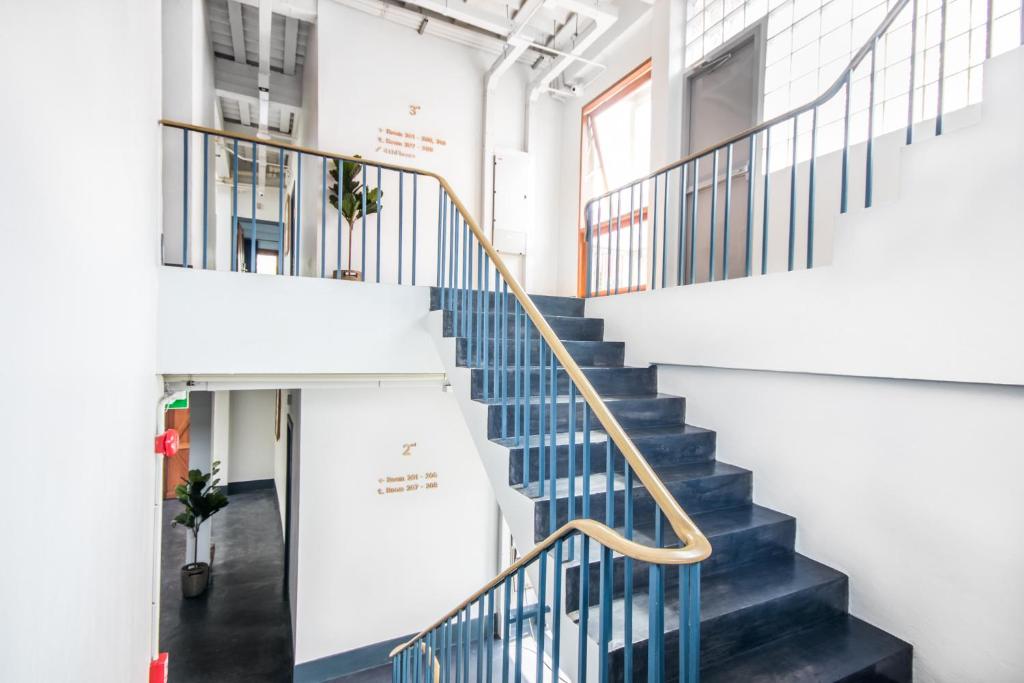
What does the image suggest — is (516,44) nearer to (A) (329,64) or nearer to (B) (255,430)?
(A) (329,64)

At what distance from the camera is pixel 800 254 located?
3447mm

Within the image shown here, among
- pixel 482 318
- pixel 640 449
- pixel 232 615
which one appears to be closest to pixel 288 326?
pixel 482 318

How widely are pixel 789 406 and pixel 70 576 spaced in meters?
3.11

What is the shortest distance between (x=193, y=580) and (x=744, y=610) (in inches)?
233

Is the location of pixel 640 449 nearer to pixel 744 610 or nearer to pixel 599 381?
pixel 599 381

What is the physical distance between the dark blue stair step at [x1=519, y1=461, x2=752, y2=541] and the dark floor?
3.90 meters

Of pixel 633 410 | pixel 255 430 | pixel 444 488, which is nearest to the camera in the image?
pixel 633 410

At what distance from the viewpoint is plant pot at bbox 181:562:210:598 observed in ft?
18.0

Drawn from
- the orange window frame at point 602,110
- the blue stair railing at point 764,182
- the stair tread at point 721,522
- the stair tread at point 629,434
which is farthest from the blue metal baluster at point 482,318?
the orange window frame at point 602,110

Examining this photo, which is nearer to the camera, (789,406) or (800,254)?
(789,406)

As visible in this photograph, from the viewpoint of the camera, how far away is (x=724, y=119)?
13.9 ft

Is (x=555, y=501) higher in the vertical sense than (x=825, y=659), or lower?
higher

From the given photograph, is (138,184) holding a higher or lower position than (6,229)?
higher

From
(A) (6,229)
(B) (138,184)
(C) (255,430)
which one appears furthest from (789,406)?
(C) (255,430)
